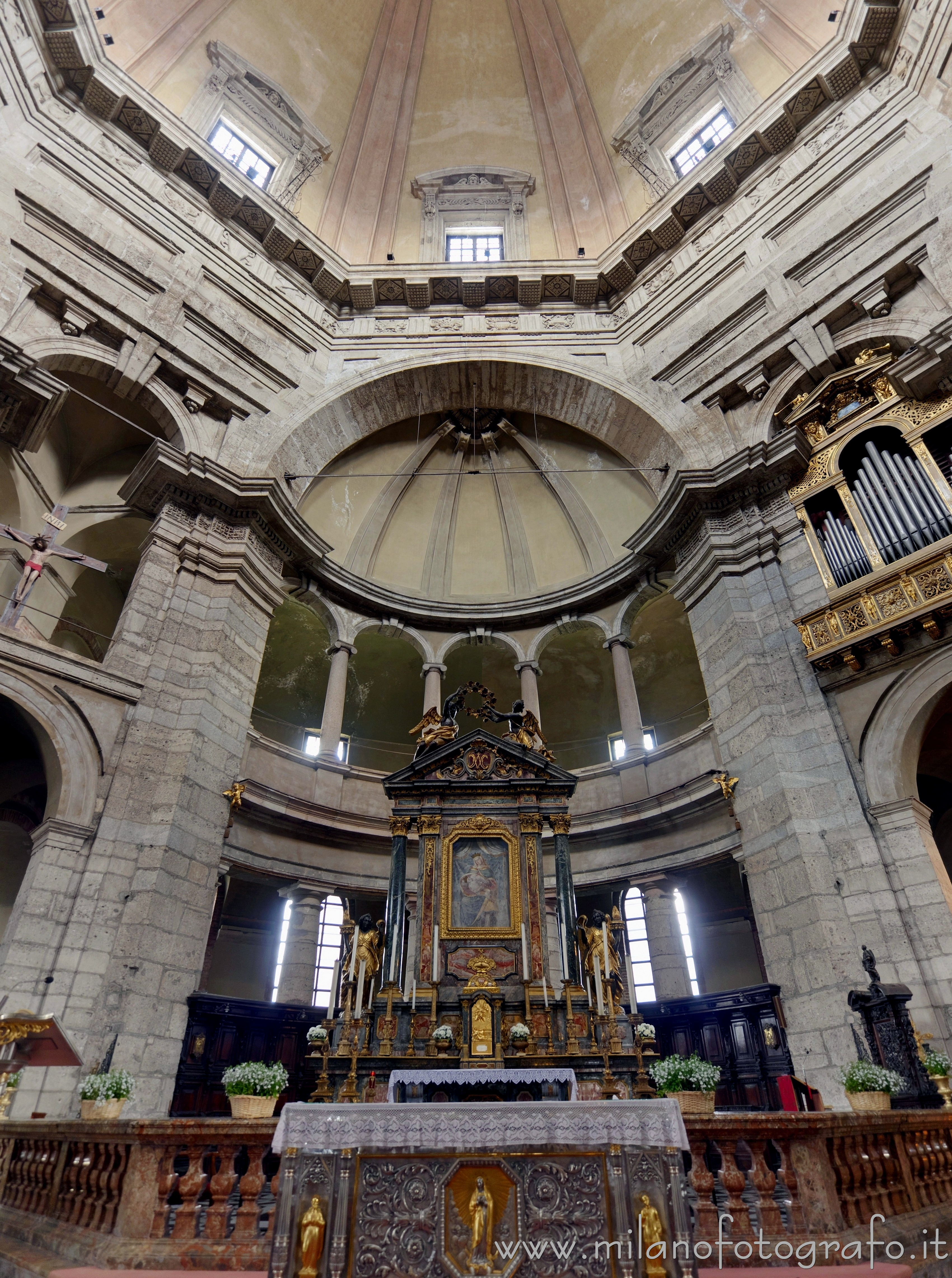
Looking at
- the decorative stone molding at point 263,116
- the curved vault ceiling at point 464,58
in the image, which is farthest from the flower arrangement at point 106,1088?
the curved vault ceiling at point 464,58

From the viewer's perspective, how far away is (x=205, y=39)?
18.8m

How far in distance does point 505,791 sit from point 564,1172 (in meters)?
6.58

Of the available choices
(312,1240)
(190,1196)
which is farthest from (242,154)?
(312,1240)

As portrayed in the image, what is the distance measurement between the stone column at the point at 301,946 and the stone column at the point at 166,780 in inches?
119

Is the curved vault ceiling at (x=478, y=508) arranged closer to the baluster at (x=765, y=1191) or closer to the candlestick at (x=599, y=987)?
→ the candlestick at (x=599, y=987)

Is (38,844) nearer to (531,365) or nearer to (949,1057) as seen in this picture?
(949,1057)

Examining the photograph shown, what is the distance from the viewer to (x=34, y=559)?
1147 centimetres

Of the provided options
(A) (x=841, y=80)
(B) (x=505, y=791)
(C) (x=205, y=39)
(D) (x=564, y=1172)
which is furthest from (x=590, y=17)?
(D) (x=564, y=1172)

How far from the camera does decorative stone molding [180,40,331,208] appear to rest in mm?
18797

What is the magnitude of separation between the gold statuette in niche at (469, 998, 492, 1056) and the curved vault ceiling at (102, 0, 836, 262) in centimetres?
2029

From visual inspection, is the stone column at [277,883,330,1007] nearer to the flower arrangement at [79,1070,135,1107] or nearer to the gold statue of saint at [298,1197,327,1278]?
the flower arrangement at [79,1070,135,1107]

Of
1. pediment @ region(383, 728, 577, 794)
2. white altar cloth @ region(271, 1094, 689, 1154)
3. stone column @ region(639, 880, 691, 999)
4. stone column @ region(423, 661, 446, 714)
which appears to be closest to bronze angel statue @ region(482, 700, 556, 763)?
pediment @ region(383, 728, 577, 794)

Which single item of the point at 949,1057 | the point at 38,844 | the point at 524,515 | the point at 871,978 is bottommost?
the point at 949,1057

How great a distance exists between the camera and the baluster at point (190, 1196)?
4.44 meters
